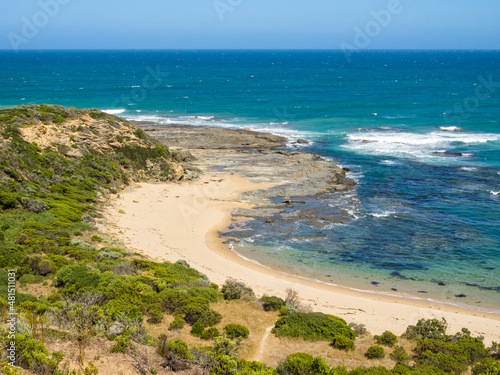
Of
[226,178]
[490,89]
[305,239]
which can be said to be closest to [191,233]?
[305,239]

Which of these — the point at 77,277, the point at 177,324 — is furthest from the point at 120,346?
the point at 77,277

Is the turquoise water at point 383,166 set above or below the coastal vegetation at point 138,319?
above

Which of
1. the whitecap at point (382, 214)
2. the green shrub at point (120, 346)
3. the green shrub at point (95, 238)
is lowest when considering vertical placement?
the green shrub at point (120, 346)

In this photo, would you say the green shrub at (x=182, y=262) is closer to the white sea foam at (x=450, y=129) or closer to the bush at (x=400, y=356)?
the bush at (x=400, y=356)

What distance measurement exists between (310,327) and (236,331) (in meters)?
2.83

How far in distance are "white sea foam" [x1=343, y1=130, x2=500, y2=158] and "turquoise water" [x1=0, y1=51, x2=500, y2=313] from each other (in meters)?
0.15

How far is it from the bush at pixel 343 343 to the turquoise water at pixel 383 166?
9442 mm

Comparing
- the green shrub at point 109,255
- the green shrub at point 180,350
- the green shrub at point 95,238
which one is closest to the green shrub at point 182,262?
the green shrub at point 109,255

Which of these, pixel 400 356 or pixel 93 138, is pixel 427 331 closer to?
pixel 400 356

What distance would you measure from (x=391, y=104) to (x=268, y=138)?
41.3 metres

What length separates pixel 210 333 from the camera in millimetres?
15438

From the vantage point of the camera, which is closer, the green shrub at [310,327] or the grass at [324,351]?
the grass at [324,351]

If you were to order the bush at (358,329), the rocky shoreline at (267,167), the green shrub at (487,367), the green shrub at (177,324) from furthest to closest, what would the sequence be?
the rocky shoreline at (267,167), the bush at (358,329), the green shrub at (177,324), the green shrub at (487,367)

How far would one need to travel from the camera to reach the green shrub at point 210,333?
1533cm
